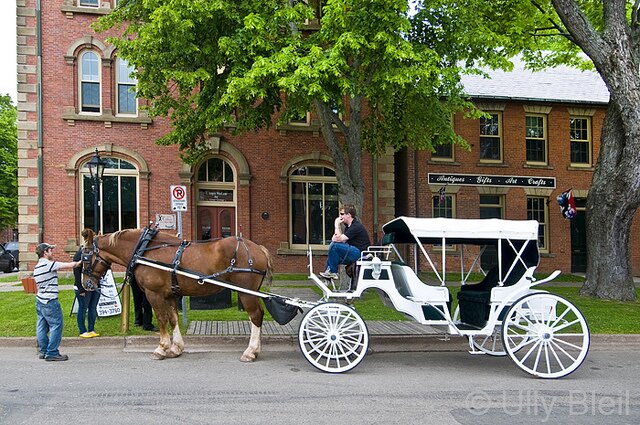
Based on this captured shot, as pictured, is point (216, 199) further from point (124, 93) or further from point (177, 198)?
point (177, 198)

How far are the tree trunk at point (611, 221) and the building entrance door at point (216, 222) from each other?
1162 centimetres

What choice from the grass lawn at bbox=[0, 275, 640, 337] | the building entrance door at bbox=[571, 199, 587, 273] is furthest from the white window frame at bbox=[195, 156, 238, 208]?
the building entrance door at bbox=[571, 199, 587, 273]

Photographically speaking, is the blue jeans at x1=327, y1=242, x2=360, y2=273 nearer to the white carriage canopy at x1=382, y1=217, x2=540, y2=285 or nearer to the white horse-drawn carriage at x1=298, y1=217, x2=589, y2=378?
the white horse-drawn carriage at x1=298, y1=217, x2=589, y2=378

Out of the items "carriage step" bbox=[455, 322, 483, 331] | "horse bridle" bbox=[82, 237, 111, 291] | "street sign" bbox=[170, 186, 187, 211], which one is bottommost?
"carriage step" bbox=[455, 322, 483, 331]

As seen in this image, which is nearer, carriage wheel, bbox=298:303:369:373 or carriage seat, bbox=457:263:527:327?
carriage wheel, bbox=298:303:369:373

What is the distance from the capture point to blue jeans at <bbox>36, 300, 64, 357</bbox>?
736cm

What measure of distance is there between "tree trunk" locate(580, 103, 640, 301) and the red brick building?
629 centimetres

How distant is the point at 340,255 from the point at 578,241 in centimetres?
1754

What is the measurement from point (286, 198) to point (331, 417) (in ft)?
44.8

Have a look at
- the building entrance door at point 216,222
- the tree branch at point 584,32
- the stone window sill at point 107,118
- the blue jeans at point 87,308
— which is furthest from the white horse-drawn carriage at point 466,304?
the stone window sill at point 107,118

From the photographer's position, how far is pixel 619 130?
43.9 ft

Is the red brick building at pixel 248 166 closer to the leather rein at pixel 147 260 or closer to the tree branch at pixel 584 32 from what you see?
the tree branch at pixel 584 32

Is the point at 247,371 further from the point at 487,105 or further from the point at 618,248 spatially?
the point at 487,105

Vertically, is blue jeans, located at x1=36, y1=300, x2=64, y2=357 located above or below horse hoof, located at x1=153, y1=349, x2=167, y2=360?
above
